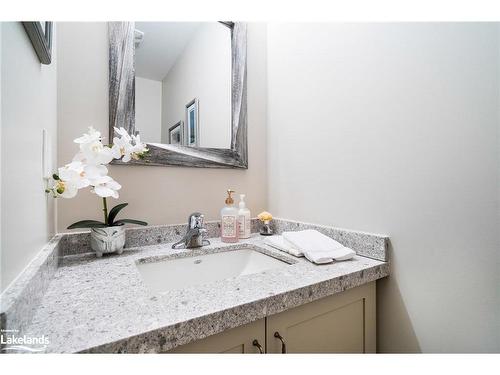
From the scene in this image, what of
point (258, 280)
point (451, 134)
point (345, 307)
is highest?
point (451, 134)

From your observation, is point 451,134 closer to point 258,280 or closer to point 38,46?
point 258,280

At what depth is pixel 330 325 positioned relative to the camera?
66cm

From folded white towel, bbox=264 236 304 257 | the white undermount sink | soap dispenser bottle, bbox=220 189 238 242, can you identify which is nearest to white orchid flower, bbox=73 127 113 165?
the white undermount sink

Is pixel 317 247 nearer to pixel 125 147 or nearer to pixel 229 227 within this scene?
pixel 229 227

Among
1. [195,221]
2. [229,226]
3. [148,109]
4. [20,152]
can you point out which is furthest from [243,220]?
[20,152]

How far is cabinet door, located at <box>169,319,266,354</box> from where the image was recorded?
18.3 inches

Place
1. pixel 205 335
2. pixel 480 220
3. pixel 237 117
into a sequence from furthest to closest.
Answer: pixel 237 117 → pixel 480 220 → pixel 205 335

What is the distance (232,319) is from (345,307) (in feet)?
1.28

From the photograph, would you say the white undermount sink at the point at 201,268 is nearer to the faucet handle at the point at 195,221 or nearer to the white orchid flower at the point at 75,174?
the faucet handle at the point at 195,221

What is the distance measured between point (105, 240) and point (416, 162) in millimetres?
990

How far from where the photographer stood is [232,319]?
0.48 meters

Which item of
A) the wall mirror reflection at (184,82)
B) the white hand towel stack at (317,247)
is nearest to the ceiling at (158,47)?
the wall mirror reflection at (184,82)

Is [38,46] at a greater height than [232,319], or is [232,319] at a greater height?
[38,46]
